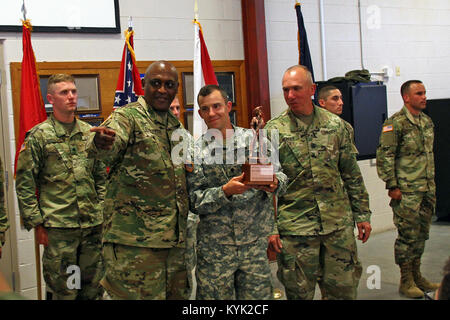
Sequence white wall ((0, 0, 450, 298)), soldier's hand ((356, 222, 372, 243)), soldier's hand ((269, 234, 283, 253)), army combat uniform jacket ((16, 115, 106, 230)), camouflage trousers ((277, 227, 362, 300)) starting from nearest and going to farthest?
soldier's hand ((269, 234, 283, 253)) < camouflage trousers ((277, 227, 362, 300)) < soldier's hand ((356, 222, 372, 243)) < army combat uniform jacket ((16, 115, 106, 230)) < white wall ((0, 0, 450, 298))

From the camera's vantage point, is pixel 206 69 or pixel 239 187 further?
pixel 206 69

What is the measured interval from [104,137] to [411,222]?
8.36 ft

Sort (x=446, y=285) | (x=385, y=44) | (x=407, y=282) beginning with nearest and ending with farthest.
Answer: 1. (x=446, y=285)
2. (x=407, y=282)
3. (x=385, y=44)

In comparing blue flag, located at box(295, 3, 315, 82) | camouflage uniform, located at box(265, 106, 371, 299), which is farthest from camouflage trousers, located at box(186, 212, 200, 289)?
blue flag, located at box(295, 3, 315, 82)

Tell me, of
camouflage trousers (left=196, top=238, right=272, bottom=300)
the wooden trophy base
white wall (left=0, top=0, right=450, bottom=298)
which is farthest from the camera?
white wall (left=0, top=0, right=450, bottom=298)

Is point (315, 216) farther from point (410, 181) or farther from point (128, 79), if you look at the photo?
point (128, 79)

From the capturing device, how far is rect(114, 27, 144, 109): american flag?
330 cm

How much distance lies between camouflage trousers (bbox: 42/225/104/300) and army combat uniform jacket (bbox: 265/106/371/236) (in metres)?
1.28

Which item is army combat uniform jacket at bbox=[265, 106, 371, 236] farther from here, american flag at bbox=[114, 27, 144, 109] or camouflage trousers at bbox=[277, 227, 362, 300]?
american flag at bbox=[114, 27, 144, 109]

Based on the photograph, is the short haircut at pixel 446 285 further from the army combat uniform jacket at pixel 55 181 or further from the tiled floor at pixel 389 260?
the tiled floor at pixel 389 260

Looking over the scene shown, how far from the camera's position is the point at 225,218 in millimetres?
2057

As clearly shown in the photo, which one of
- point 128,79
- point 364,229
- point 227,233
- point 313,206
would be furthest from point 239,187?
point 128,79
